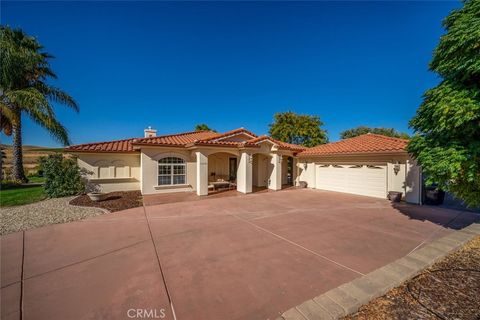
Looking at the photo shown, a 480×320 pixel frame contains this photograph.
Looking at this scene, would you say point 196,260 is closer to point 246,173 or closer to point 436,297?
point 436,297

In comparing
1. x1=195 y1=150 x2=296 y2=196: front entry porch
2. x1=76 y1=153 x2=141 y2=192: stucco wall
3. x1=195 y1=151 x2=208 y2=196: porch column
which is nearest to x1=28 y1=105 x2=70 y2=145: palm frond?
x1=76 y1=153 x2=141 y2=192: stucco wall

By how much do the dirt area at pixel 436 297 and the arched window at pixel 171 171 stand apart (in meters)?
13.3

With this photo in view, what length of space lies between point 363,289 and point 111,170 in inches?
622

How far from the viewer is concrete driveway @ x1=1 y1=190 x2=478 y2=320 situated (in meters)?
3.38

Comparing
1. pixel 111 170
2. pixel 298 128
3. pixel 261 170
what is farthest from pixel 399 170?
pixel 298 128

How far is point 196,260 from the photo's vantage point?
4.86 metres

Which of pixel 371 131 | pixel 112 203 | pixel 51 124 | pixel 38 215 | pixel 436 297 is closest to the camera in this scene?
pixel 436 297

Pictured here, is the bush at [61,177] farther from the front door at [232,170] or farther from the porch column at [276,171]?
the porch column at [276,171]

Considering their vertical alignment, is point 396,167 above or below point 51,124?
below

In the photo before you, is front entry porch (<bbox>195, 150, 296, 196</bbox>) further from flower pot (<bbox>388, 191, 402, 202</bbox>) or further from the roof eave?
flower pot (<bbox>388, 191, 402, 202</bbox>)

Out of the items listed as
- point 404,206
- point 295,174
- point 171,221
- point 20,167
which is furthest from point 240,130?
point 20,167

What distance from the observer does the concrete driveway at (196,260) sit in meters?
3.38

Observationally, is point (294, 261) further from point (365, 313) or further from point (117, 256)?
point (117, 256)

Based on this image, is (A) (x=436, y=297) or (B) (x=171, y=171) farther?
(B) (x=171, y=171)
